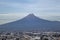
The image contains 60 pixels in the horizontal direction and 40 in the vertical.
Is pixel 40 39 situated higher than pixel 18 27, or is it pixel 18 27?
pixel 18 27

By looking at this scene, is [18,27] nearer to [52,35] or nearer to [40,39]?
[40,39]

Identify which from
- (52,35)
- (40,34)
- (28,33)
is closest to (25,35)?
(28,33)

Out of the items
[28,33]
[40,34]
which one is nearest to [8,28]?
[28,33]

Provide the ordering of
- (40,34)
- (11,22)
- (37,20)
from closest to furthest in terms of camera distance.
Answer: (11,22)
(37,20)
(40,34)

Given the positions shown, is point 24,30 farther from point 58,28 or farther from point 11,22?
point 58,28

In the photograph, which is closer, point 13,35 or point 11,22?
point 11,22

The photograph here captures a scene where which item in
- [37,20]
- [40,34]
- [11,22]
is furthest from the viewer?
[40,34]
